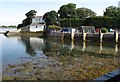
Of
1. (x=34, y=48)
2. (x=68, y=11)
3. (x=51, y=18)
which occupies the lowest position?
(x=34, y=48)

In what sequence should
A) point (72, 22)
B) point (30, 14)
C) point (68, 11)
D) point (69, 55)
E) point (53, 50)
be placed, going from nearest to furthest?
1. point (69, 55)
2. point (53, 50)
3. point (72, 22)
4. point (68, 11)
5. point (30, 14)

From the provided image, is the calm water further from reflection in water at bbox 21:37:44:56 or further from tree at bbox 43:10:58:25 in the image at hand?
tree at bbox 43:10:58:25

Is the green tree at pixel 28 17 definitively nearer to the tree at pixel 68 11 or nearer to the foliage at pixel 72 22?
the tree at pixel 68 11

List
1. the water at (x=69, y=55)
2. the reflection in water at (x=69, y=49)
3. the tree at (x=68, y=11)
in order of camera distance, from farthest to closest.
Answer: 1. the tree at (x=68, y=11)
2. the reflection in water at (x=69, y=49)
3. the water at (x=69, y=55)

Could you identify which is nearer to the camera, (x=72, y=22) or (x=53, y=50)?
(x=53, y=50)

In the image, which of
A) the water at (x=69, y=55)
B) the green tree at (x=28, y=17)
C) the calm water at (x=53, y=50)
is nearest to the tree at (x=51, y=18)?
the green tree at (x=28, y=17)

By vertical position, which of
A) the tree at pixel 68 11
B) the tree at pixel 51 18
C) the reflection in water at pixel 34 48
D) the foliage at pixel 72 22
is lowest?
the reflection in water at pixel 34 48

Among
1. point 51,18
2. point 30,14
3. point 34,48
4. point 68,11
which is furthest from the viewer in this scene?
point 30,14

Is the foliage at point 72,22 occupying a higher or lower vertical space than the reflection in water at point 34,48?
higher

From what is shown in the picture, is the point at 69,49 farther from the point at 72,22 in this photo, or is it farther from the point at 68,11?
the point at 68,11

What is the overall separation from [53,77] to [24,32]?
4758 centimetres

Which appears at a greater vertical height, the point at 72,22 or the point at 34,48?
the point at 72,22

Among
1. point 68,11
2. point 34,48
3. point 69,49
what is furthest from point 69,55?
point 68,11

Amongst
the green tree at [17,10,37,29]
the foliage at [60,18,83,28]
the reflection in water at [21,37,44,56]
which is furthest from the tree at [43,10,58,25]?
the reflection in water at [21,37,44,56]
